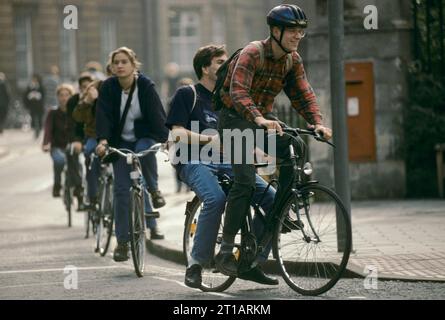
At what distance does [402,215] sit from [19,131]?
84.3ft

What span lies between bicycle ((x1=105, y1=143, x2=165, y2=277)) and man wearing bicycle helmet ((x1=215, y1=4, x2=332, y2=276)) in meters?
1.42

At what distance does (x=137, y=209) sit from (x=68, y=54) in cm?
3752

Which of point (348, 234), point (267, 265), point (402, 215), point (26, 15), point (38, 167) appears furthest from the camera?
point (26, 15)

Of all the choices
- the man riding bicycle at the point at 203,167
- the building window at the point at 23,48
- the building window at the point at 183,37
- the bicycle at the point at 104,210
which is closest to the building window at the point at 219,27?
the building window at the point at 183,37

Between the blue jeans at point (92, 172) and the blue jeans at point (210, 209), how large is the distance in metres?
4.63

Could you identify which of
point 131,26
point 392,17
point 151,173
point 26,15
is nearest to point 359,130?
point 392,17

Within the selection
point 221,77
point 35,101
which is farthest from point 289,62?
point 35,101

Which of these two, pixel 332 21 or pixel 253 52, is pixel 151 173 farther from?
pixel 253 52

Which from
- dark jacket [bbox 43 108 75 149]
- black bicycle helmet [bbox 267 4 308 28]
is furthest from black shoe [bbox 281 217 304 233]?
dark jacket [bbox 43 108 75 149]

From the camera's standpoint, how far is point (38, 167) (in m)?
24.1

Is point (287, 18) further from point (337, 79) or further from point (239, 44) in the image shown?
point (239, 44)

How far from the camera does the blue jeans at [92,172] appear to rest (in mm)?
13094

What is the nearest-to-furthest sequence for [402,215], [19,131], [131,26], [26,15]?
1. [402,215]
2. [19,131]
3. [26,15]
4. [131,26]

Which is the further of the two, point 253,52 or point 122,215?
point 122,215
